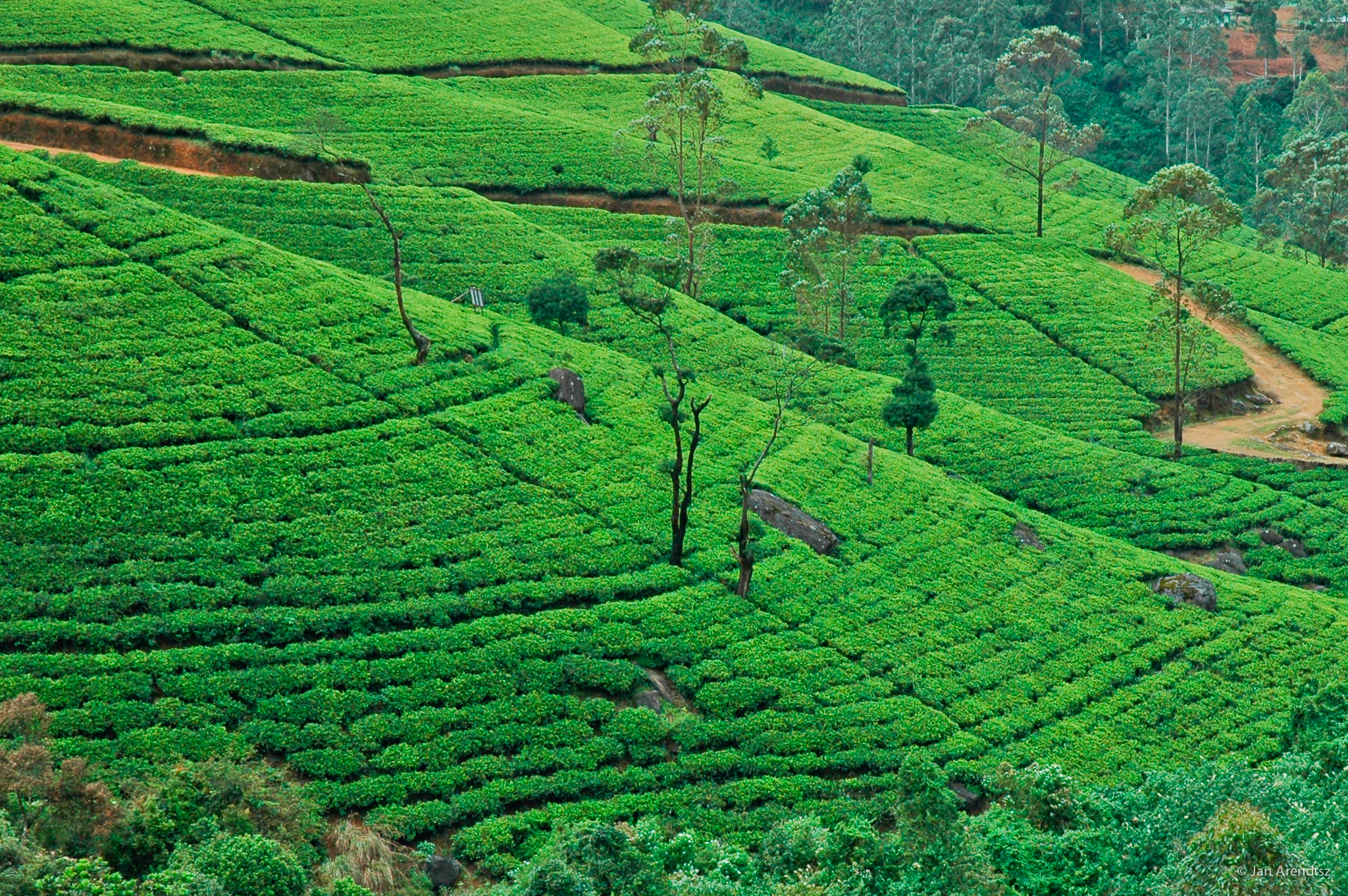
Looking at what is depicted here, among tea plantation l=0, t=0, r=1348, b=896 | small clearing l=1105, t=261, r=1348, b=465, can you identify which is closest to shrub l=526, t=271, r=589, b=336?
tea plantation l=0, t=0, r=1348, b=896

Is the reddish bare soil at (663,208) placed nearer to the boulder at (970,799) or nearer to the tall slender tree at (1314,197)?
the tall slender tree at (1314,197)

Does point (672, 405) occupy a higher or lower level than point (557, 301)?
lower

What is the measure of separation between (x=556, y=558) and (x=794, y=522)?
7949 millimetres

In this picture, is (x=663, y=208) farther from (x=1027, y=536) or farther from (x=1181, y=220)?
(x=1027, y=536)

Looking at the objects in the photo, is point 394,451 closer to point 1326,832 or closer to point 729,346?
point 729,346

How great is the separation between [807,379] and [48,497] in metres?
28.7

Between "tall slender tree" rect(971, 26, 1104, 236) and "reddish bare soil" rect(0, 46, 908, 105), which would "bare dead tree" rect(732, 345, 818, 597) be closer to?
"tall slender tree" rect(971, 26, 1104, 236)

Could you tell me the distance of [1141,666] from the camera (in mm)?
34406

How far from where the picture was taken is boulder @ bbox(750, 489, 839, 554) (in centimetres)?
3572

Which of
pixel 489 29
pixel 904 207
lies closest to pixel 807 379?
pixel 904 207

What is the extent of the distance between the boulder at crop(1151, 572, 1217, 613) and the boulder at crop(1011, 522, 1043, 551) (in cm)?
366

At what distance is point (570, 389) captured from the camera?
128ft

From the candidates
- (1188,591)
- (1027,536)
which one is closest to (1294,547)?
(1188,591)

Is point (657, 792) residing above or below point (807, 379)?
below
